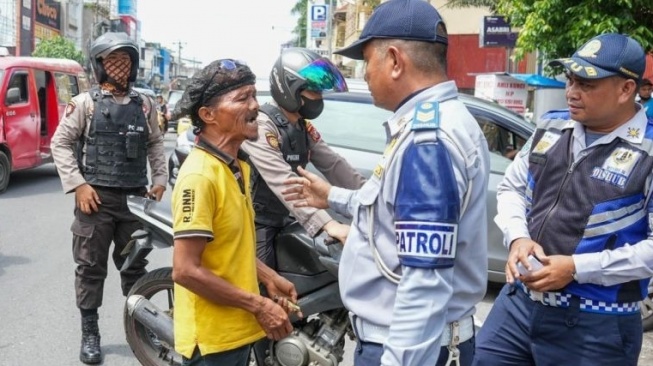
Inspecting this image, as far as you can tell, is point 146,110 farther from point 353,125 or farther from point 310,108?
point 353,125

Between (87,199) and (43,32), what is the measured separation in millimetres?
40352

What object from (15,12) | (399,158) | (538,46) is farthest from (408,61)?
(15,12)

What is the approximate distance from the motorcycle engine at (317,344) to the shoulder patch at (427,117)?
5.72 feet

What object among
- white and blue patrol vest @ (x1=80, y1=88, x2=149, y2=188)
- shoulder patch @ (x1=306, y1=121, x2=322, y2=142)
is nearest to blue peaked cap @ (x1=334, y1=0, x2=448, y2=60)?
shoulder patch @ (x1=306, y1=121, x2=322, y2=142)

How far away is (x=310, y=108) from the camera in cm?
341

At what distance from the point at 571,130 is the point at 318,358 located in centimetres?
151

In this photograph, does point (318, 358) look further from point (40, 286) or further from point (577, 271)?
point (40, 286)

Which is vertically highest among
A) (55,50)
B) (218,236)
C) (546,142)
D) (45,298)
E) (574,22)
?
(55,50)

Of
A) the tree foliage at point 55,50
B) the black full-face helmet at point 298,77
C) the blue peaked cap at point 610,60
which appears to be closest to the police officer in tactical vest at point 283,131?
the black full-face helmet at point 298,77

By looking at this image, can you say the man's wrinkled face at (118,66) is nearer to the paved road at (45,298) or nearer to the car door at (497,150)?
the paved road at (45,298)

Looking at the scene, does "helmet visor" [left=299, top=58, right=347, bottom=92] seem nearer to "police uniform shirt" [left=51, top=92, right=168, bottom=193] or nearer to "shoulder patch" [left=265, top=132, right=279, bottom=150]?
"shoulder patch" [left=265, top=132, right=279, bottom=150]

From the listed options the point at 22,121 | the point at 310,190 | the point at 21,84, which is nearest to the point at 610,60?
the point at 310,190

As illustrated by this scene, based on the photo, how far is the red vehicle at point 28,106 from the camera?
10.7 m

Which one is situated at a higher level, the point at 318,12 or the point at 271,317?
the point at 318,12
